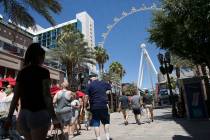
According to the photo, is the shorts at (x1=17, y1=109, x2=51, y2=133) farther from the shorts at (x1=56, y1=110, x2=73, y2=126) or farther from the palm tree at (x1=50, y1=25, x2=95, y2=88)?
the palm tree at (x1=50, y1=25, x2=95, y2=88)

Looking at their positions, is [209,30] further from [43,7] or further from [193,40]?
[43,7]

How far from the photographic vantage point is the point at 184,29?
574 inches

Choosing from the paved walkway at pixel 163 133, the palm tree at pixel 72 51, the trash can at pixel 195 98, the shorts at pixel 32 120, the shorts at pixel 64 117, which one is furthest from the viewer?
the palm tree at pixel 72 51

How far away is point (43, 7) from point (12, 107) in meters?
8.51

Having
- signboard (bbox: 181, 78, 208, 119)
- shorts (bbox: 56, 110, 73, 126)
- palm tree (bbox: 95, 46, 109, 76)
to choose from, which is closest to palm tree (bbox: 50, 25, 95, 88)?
signboard (bbox: 181, 78, 208, 119)

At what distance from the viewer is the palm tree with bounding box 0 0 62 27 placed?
11.4m

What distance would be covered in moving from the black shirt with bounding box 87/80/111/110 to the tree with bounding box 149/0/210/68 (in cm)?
573

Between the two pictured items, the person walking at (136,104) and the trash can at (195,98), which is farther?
the person walking at (136,104)

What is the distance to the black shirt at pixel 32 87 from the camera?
396cm

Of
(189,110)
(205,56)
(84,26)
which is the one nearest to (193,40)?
(205,56)

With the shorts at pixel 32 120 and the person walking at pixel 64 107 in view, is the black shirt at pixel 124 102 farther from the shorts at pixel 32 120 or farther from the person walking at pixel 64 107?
the shorts at pixel 32 120

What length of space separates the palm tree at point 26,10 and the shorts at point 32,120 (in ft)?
26.8

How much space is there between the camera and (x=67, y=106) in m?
9.38

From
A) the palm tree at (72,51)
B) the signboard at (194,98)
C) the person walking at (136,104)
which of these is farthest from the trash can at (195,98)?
the palm tree at (72,51)
